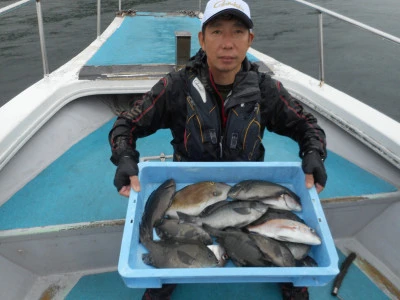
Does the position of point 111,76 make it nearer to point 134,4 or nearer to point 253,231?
point 253,231

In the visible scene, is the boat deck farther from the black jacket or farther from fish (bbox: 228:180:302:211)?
fish (bbox: 228:180:302:211)

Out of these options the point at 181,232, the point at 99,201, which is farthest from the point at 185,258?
the point at 99,201

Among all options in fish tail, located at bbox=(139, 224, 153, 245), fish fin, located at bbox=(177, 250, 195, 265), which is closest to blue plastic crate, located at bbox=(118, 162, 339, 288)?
fish tail, located at bbox=(139, 224, 153, 245)

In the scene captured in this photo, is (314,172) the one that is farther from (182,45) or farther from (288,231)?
(182,45)

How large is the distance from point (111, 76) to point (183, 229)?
2.74 meters

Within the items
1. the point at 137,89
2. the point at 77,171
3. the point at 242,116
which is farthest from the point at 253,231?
the point at 137,89

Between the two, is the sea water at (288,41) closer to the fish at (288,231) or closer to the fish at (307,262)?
the fish at (288,231)

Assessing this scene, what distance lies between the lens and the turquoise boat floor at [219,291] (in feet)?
8.47

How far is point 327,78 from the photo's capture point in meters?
10.3

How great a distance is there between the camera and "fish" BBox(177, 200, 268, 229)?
1849 millimetres

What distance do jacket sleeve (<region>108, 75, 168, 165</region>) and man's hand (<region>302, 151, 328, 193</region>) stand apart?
1.07 m

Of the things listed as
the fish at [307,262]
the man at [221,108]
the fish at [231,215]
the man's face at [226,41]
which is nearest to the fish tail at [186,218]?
the fish at [231,215]

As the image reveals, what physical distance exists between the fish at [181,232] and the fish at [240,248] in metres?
0.07

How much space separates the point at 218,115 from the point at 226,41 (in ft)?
1.62
